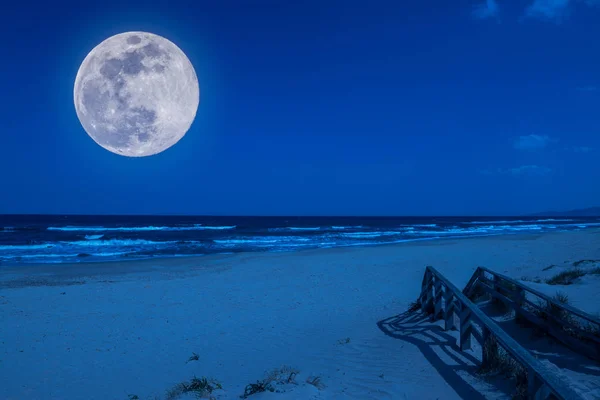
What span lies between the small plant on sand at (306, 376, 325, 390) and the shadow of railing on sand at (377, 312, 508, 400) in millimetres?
1546

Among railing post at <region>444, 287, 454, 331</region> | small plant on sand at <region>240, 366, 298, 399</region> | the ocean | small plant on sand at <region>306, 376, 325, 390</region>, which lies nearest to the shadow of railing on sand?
railing post at <region>444, 287, 454, 331</region>

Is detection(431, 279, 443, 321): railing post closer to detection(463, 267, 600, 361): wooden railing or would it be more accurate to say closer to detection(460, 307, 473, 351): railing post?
detection(463, 267, 600, 361): wooden railing

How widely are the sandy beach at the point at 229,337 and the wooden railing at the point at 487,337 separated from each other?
43 centimetres

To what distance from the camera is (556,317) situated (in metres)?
5.84

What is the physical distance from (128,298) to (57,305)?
1912 mm

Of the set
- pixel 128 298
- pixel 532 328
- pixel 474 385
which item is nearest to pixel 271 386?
pixel 474 385

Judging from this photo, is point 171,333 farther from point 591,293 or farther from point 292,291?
point 591,293

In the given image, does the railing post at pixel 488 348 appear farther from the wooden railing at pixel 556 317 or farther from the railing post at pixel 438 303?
the railing post at pixel 438 303

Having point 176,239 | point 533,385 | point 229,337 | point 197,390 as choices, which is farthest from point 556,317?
point 176,239

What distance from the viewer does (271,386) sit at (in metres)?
4.64

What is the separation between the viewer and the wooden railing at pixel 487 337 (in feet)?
10.2

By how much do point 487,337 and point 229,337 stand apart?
5198 millimetres

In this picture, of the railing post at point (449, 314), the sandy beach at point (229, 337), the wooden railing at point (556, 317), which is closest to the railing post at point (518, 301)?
the wooden railing at point (556, 317)

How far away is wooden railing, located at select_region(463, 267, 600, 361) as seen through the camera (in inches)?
204
